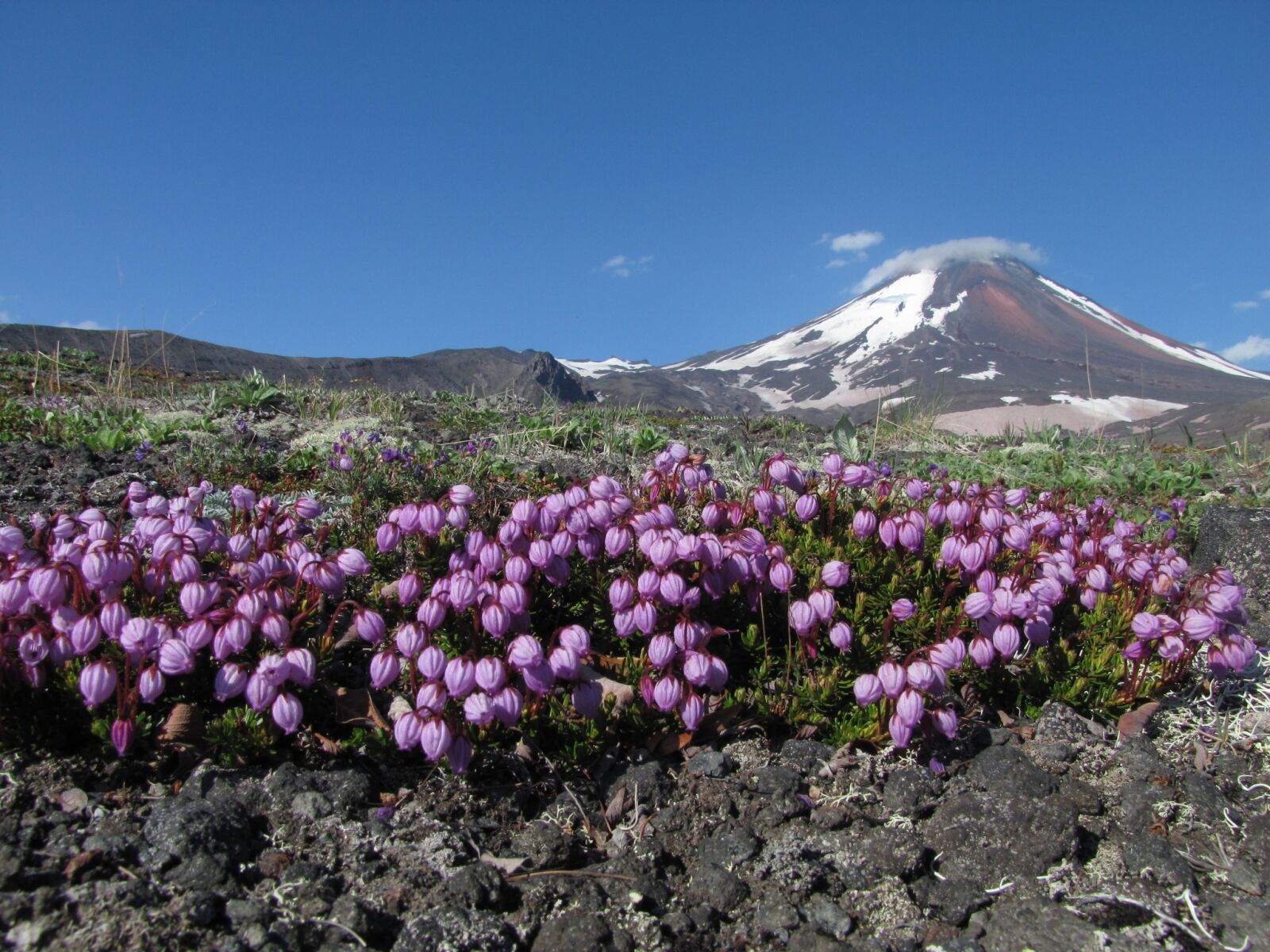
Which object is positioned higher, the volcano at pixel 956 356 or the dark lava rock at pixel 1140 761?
the volcano at pixel 956 356

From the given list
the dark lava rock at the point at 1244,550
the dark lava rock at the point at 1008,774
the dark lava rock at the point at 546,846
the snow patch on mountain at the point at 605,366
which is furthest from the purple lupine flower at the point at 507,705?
the snow patch on mountain at the point at 605,366

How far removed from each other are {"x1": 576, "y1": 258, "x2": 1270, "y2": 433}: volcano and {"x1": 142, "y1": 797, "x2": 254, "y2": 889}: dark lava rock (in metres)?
48.4

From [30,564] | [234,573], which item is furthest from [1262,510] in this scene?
[30,564]

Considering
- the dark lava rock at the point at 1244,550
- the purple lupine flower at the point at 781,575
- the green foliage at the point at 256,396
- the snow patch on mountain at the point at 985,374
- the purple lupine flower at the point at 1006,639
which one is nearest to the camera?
the purple lupine flower at the point at 1006,639

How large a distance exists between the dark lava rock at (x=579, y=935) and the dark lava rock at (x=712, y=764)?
0.76 metres

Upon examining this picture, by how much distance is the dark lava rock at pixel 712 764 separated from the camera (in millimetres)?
2869

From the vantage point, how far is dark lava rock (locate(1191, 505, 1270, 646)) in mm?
4703

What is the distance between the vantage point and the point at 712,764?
2.88 metres

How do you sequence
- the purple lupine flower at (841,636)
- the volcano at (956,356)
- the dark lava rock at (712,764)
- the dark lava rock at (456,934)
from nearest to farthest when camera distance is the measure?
1. the dark lava rock at (456,934)
2. the dark lava rock at (712,764)
3. the purple lupine flower at (841,636)
4. the volcano at (956,356)

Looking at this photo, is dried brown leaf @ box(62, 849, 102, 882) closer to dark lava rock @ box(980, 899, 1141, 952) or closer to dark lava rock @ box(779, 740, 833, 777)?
dark lava rock @ box(779, 740, 833, 777)

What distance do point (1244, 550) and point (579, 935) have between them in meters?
4.68

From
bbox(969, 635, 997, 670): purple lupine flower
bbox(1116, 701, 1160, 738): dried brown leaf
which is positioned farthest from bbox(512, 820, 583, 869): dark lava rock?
bbox(1116, 701, 1160, 738): dried brown leaf

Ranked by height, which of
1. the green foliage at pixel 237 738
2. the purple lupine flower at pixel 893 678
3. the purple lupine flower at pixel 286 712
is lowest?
the green foliage at pixel 237 738

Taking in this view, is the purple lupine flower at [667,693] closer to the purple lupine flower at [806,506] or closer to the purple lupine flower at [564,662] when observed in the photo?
the purple lupine flower at [564,662]
